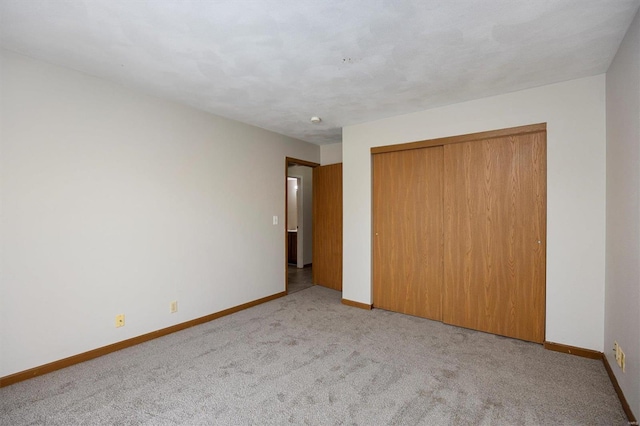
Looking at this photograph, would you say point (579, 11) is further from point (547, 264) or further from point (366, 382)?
point (366, 382)

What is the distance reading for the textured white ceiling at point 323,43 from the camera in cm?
175

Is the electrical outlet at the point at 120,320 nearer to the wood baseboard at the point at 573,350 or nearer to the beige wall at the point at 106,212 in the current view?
the beige wall at the point at 106,212

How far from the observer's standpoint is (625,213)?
79.3 inches

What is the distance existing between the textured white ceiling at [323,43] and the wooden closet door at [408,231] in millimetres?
873

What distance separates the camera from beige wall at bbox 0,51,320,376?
2266 mm

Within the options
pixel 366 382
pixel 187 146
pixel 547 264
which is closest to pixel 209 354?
pixel 366 382

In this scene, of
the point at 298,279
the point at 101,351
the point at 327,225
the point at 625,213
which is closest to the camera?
the point at 625,213

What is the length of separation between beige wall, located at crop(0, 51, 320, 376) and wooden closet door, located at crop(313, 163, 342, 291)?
1.45 metres

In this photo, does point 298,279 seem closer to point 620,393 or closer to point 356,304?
point 356,304

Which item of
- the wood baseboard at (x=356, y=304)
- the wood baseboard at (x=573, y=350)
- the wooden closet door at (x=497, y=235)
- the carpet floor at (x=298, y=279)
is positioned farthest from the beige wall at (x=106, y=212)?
the wood baseboard at (x=573, y=350)

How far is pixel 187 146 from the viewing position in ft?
11.1

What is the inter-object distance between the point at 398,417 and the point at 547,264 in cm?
201

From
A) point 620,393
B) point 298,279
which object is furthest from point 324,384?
point 298,279

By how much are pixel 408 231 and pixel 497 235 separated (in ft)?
3.12
